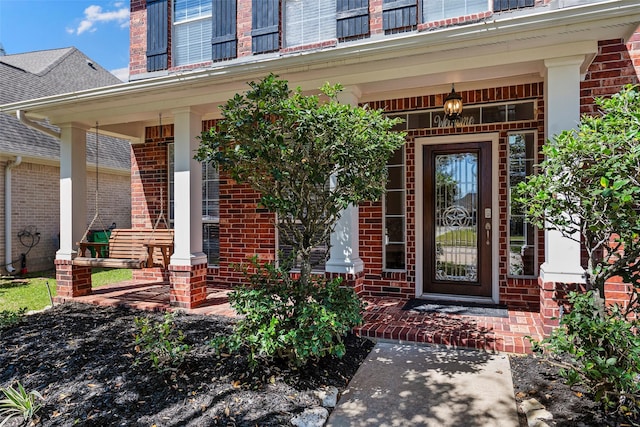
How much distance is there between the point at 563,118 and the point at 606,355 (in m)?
1.94

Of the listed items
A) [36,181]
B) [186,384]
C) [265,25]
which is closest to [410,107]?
[265,25]

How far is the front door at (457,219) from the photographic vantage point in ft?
16.2

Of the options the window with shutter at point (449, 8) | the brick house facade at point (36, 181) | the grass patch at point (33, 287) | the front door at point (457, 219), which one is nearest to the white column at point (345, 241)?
the front door at point (457, 219)

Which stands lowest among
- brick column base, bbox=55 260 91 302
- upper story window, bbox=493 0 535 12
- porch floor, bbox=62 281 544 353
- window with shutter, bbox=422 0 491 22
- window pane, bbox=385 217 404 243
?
porch floor, bbox=62 281 544 353

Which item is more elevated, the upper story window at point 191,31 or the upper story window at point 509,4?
the upper story window at point 191,31

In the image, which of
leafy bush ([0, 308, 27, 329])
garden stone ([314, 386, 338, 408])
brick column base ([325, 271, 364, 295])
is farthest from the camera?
leafy bush ([0, 308, 27, 329])

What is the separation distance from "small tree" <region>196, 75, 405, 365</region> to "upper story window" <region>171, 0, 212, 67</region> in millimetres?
3944

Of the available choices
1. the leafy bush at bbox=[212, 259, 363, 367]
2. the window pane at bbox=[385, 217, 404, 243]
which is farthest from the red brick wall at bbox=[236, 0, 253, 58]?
the leafy bush at bbox=[212, 259, 363, 367]

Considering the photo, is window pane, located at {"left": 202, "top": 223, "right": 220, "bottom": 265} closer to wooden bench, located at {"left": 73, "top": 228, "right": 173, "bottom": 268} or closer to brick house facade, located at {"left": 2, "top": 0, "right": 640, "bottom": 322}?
brick house facade, located at {"left": 2, "top": 0, "right": 640, "bottom": 322}

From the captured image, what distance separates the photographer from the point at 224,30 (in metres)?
6.16

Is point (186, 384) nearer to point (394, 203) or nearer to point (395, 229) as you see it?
point (395, 229)

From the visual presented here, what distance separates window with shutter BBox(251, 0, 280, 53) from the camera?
5844 millimetres

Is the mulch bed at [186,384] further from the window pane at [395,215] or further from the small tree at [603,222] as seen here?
the window pane at [395,215]

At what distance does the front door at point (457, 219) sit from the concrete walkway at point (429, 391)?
5.64 feet
